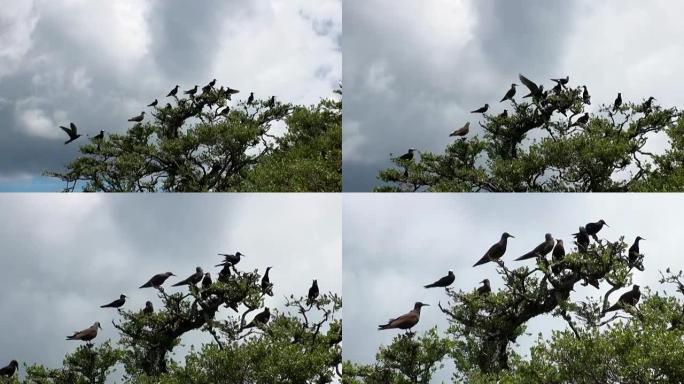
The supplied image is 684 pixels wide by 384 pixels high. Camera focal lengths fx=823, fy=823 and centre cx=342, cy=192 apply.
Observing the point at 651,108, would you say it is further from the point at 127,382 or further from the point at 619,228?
the point at 127,382

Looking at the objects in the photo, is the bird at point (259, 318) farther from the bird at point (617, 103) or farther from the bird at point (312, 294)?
the bird at point (617, 103)

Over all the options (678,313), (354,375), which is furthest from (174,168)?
(678,313)

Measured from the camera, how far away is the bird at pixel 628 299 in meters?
7.84

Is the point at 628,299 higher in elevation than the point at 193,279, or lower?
lower

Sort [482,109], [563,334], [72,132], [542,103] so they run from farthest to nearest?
[542,103], [482,109], [72,132], [563,334]

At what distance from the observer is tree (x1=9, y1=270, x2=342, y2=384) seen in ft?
26.5

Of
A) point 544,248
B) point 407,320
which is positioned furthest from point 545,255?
point 407,320

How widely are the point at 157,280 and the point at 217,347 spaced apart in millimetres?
898

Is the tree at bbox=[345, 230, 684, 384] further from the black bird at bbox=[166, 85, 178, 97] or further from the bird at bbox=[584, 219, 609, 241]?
the black bird at bbox=[166, 85, 178, 97]

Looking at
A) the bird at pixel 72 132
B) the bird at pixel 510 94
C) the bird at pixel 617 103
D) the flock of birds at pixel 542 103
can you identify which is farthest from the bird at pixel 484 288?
the bird at pixel 72 132

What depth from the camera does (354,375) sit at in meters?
8.35

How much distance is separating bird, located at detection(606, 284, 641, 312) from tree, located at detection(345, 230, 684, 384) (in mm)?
37

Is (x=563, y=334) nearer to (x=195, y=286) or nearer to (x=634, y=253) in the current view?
(x=634, y=253)

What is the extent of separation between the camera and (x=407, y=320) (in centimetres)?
816
